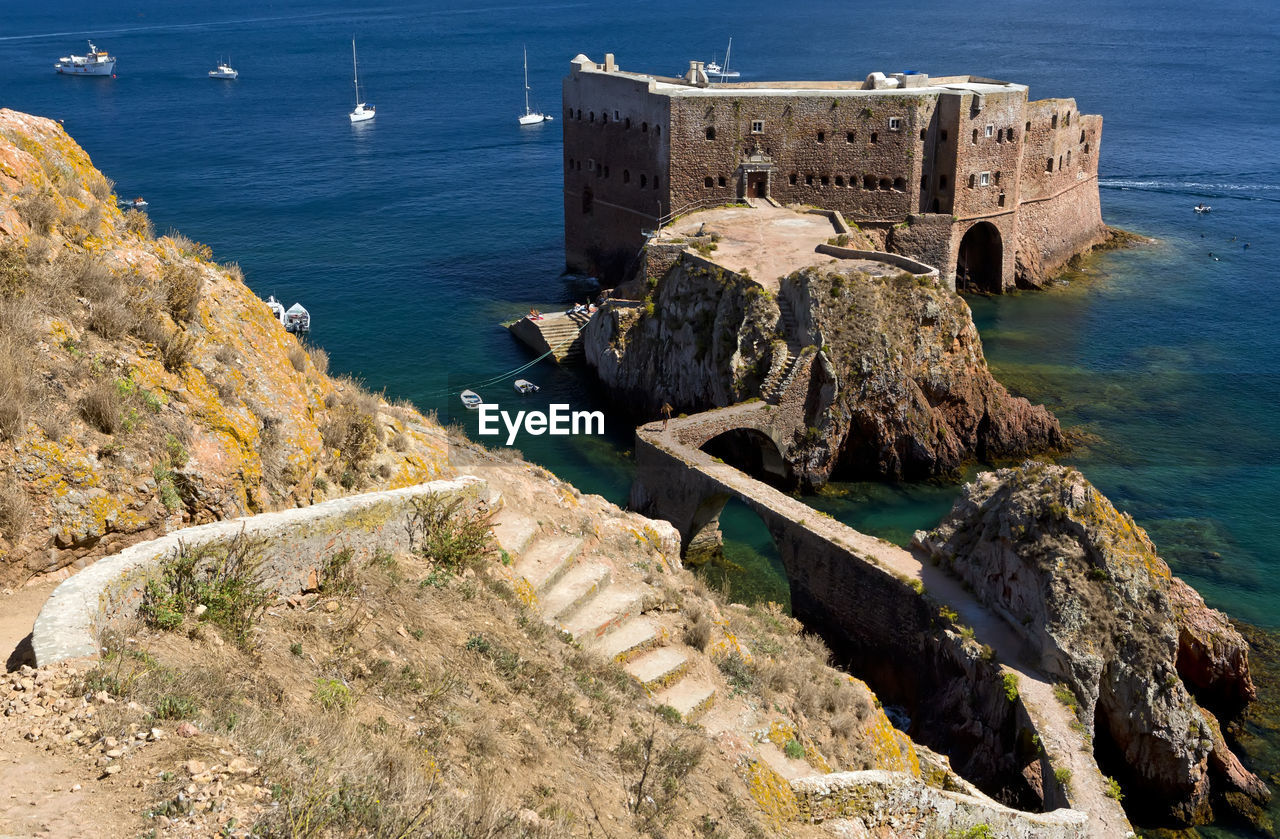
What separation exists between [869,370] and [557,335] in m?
16.3

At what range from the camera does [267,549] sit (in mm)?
10484

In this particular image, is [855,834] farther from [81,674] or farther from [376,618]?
[81,674]

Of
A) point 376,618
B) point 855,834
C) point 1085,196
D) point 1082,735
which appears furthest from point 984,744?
point 1085,196

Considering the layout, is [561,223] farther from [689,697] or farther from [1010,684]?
[689,697]

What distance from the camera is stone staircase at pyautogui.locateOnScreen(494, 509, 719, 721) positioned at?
44.5ft

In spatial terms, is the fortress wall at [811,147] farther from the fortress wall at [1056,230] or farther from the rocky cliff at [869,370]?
the rocky cliff at [869,370]

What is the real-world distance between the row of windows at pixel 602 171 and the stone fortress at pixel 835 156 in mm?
81

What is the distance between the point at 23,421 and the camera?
10320mm

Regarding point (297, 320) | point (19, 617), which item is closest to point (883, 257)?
point (297, 320)

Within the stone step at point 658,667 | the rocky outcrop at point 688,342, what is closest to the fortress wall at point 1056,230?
the rocky outcrop at point 688,342

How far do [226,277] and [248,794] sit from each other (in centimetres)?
981

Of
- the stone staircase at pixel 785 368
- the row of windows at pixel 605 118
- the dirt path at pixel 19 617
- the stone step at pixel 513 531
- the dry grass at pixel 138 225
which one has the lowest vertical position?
the stone staircase at pixel 785 368

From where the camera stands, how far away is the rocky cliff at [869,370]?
3966 centimetres
